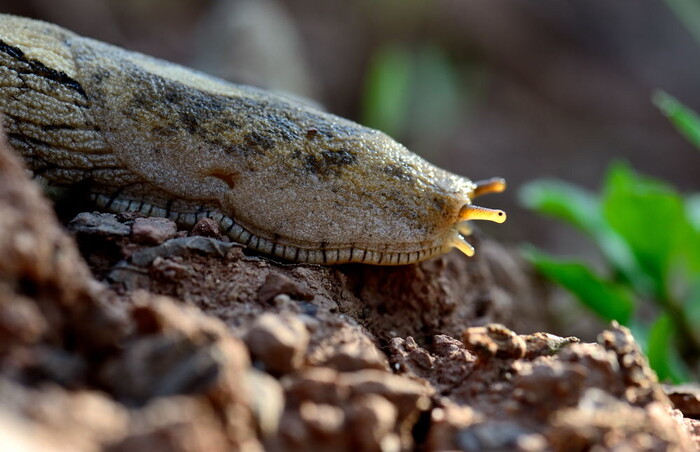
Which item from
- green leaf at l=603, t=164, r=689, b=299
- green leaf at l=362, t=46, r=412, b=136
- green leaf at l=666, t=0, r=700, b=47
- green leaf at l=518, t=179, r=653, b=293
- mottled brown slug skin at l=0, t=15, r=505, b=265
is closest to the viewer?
mottled brown slug skin at l=0, t=15, r=505, b=265

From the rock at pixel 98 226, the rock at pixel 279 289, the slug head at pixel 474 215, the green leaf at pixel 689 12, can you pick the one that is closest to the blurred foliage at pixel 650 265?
the slug head at pixel 474 215

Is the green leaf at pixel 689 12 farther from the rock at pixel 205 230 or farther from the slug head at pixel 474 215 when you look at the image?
the rock at pixel 205 230

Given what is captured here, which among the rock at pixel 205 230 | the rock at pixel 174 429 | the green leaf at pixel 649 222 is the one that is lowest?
the rock at pixel 174 429

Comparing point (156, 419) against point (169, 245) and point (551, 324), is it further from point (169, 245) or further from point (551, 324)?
point (551, 324)

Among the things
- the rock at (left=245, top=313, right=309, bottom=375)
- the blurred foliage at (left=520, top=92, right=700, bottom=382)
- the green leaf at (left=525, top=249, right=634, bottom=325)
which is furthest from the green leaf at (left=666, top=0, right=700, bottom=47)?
the rock at (left=245, top=313, right=309, bottom=375)

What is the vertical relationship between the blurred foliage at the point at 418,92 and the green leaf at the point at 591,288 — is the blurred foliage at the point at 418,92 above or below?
above

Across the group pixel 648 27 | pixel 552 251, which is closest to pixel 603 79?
pixel 648 27

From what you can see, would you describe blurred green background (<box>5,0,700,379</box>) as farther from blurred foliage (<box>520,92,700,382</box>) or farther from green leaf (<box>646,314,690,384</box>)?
green leaf (<box>646,314,690,384</box>)
